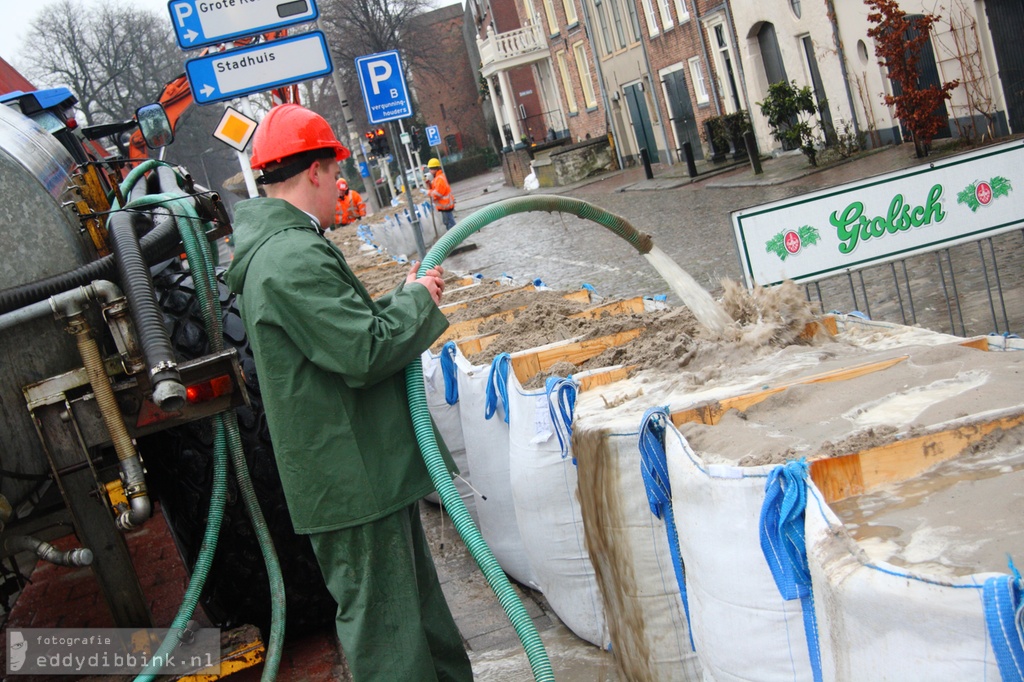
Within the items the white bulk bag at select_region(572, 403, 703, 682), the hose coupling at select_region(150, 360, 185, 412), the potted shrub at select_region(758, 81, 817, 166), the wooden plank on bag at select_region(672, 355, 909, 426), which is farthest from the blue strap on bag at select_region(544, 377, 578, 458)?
the potted shrub at select_region(758, 81, 817, 166)

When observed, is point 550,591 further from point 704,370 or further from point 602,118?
point 602,118

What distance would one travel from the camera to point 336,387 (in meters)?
2.90

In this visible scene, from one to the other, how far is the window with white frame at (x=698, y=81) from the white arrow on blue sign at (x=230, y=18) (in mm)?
20500

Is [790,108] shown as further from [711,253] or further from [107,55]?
[107,55]

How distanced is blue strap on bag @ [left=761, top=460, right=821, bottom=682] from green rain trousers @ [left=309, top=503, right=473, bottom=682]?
1274 millimetres

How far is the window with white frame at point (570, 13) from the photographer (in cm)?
3850

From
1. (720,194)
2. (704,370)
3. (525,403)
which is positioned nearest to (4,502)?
(525,403)

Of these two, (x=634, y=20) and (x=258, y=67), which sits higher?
(x=634, y=20)

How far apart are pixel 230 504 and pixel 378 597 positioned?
1154mm

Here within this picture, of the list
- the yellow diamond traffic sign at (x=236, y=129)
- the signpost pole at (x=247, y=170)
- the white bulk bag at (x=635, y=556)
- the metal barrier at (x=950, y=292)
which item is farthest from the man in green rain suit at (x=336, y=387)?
the yellow diamond traffic sign at (x=236, y=129)

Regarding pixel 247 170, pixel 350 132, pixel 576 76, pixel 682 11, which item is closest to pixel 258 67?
pixel 247 170

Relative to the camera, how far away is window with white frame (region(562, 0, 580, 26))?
38500 millimetres

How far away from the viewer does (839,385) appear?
2727mm

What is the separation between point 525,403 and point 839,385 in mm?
1151
